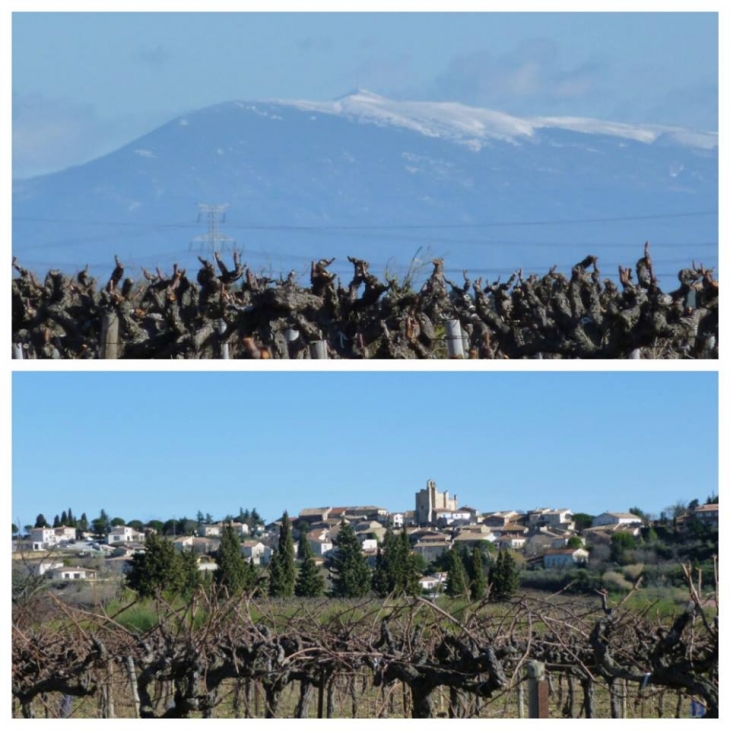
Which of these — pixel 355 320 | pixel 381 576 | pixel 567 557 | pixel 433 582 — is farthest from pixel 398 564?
pixel 355 320

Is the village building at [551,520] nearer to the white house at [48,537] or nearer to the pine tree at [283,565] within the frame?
the pine tree at [283,565]

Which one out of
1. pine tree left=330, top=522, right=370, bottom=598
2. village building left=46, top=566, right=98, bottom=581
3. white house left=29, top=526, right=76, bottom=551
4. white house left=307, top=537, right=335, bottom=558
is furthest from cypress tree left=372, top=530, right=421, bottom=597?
village building left=46, top=566, right=98, bottom=581

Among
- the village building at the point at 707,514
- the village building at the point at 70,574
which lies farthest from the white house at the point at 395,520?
the village building at the point at 70,574

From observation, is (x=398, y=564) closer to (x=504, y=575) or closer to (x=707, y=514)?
(x=504, y=575)
